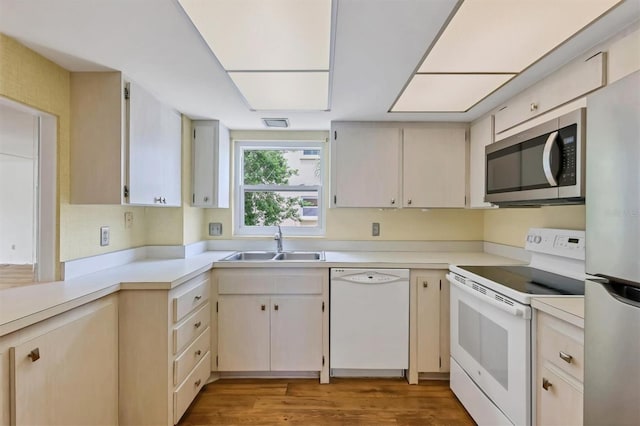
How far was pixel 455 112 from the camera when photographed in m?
2.30

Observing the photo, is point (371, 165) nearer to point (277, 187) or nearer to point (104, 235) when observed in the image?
point (277, 187)

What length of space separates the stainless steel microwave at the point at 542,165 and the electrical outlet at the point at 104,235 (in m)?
2.48

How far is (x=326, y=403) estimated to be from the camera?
2033mm

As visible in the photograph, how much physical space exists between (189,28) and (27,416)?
1.62 meters

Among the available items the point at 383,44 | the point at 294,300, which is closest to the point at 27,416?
the point at 294,300

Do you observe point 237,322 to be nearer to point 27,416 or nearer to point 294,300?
point 294,300

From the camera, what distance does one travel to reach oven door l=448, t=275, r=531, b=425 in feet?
4.55

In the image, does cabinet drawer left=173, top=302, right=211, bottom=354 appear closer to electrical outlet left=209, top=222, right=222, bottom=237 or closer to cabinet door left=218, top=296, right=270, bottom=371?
cabinet door left=218, top=296, right=270, bottom=371

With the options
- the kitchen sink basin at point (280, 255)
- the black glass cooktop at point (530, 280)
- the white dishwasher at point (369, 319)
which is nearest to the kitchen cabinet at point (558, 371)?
the black glass cooktop at point (530, 280)

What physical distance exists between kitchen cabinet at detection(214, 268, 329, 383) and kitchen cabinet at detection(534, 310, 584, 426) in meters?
1.30

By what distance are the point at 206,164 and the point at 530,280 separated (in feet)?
8.07

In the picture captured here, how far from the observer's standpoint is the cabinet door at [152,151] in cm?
183

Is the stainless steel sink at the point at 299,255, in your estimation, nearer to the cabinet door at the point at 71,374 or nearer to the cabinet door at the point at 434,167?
the cabinet door at the point at 434,167

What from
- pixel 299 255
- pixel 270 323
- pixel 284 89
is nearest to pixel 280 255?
pixel 299 255
